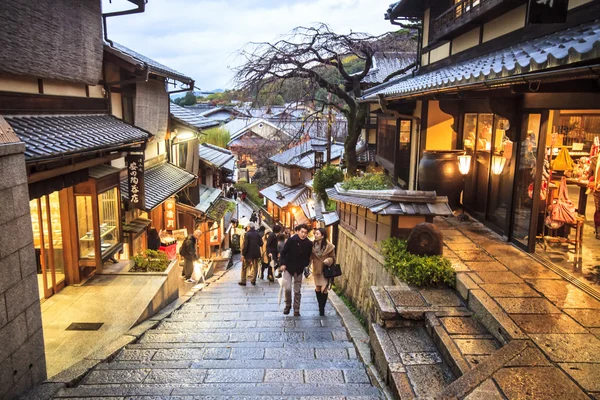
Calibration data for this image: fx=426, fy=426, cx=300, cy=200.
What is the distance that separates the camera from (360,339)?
818 centimetres

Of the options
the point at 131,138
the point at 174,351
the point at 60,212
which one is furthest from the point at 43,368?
the point at 131,138

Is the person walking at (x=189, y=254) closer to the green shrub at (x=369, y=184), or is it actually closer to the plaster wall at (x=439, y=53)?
→ the green shrub at (x=369, y=184)

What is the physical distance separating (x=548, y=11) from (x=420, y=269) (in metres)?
4.58

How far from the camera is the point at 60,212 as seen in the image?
10.8 m

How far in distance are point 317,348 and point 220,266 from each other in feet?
63.6

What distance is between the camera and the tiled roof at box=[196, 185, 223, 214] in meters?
23.5

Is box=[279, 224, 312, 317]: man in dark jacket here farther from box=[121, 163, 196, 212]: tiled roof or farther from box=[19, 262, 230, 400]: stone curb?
box=[121, 163, 196, 212]: tiled roof

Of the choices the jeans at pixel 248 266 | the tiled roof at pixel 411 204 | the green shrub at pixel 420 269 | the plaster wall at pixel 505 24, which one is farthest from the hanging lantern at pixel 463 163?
the jeans at pixel 248 266

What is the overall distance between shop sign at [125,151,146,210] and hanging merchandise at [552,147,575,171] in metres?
11.6

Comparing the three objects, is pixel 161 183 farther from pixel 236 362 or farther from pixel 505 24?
pixel 505 24

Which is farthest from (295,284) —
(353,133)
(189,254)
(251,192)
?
(251,192)

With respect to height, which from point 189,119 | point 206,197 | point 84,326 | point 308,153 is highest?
point 189,119

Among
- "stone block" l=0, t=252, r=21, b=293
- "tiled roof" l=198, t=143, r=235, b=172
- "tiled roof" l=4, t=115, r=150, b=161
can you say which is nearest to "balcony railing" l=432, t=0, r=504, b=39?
"tiled roof" l=4, t=115, r=150, b=161

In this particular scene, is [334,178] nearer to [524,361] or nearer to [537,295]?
[537,295]
